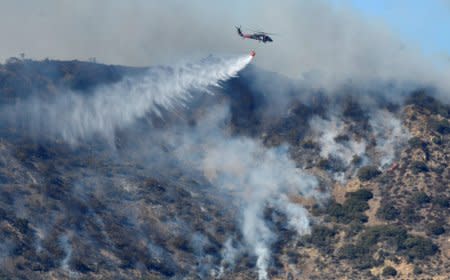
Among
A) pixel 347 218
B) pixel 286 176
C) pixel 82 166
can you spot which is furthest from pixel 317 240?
pixel 82 166

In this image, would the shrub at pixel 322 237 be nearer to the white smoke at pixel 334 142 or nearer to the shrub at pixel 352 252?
the shrub at pixel 352 252

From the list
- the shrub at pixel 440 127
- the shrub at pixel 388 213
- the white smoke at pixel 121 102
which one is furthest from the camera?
the shrub at pixel 440 127

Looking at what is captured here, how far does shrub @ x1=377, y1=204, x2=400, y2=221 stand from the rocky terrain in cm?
20

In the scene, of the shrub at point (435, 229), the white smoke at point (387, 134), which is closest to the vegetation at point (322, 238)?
the shrub at point (435, 229)

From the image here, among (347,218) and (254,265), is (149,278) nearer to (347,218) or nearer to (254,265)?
(254,265)

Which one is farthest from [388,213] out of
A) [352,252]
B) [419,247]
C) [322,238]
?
[352,252]

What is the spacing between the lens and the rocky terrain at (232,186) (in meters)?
140

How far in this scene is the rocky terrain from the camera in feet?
458

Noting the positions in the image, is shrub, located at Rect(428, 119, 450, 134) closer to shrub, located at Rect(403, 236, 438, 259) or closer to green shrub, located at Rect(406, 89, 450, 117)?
green shrub, located at Rect(406, 89, 450, 117)

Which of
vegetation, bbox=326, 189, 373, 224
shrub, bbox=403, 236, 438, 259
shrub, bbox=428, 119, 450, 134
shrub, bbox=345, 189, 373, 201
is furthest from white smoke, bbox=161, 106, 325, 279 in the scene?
shrub, bbox=428, 119, 450, 134

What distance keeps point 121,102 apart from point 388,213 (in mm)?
55913

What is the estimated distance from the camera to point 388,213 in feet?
506

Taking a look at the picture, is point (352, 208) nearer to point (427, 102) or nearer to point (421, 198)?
point (421, 198)

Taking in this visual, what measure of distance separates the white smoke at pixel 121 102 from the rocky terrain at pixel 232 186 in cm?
185
